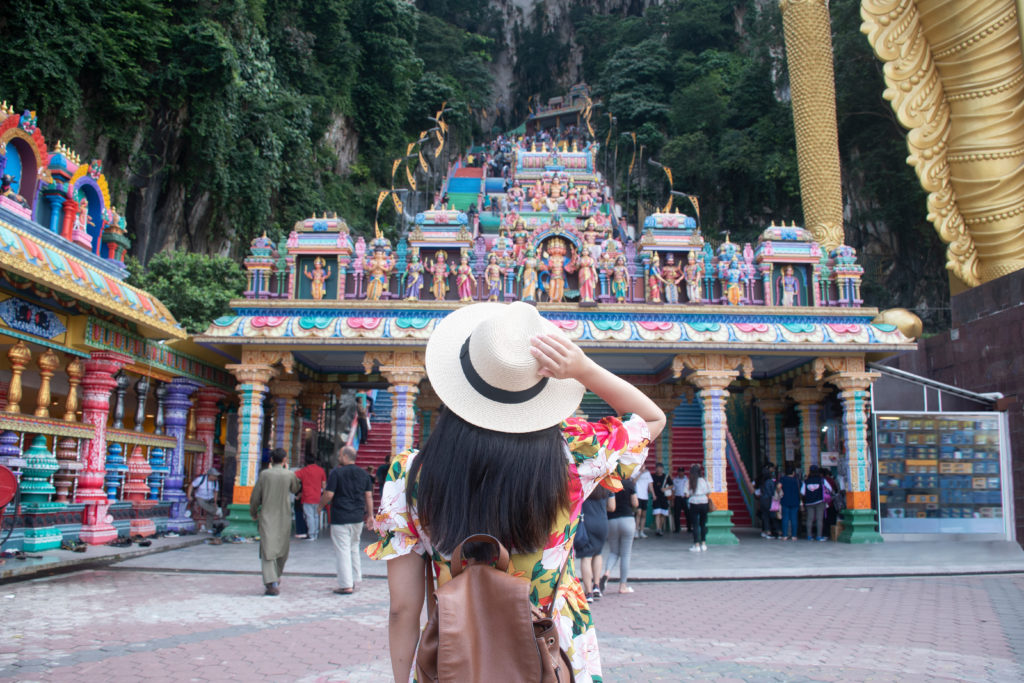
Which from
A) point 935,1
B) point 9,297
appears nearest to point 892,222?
point 935,1

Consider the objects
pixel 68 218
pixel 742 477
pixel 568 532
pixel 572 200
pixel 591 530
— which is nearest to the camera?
pixel 568 532

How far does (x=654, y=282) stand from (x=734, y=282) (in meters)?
1.52

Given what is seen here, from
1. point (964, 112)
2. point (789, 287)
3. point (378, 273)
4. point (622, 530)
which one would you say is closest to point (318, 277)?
point (378, 273)

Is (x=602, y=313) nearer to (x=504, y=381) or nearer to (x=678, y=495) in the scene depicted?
(x=678, y=495)

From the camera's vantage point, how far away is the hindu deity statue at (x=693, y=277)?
47.2ft

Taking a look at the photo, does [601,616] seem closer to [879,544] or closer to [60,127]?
[879,544]

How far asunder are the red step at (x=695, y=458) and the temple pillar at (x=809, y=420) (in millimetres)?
2272

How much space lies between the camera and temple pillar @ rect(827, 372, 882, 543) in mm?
13094

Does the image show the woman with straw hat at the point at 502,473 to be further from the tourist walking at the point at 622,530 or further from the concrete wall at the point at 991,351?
the concrete wall at the point at 991,351

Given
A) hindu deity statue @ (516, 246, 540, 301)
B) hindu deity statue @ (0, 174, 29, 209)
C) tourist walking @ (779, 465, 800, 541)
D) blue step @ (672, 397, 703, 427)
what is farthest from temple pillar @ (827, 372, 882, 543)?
hindu deity statue @ (0, 174, 29, 209)

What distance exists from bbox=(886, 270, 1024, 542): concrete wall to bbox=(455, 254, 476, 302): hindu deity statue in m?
9.93

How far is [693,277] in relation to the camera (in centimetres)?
1444

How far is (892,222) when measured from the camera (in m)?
28.6

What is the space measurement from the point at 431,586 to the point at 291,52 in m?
31.2
